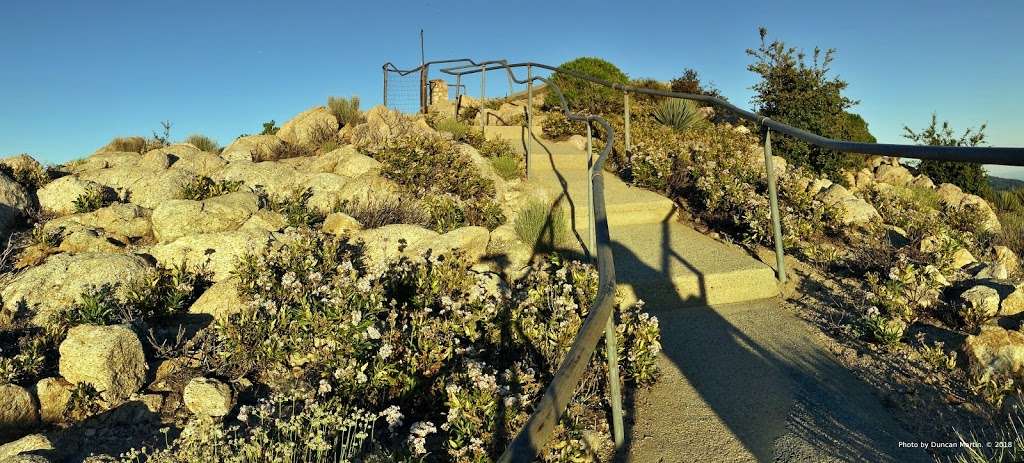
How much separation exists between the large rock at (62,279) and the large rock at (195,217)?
61 cm

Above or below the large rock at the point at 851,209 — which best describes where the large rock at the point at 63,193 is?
above

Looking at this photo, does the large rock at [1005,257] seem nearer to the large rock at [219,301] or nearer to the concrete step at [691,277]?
the concrete step at [691,277]

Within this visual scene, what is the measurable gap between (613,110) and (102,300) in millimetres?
10077

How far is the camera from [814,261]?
510 centimetres

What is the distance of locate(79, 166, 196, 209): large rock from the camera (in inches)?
264

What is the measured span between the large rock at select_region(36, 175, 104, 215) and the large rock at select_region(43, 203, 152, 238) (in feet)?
1.60

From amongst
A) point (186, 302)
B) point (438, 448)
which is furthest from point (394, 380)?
point (186, 302)

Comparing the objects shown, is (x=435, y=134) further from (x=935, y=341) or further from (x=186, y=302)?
(x=935, y=341)

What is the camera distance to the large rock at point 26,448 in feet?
8.73

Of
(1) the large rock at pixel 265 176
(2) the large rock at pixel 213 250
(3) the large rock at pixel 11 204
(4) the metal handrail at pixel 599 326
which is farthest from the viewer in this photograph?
(1) the large rock at pixel 265 176

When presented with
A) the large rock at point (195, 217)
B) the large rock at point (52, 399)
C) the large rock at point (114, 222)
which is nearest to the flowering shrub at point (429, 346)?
the large rock at point (52, 399)

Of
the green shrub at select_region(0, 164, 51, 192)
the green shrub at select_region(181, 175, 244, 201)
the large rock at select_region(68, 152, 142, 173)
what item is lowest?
the green shrub at select_region(181, 175, 244, 201)

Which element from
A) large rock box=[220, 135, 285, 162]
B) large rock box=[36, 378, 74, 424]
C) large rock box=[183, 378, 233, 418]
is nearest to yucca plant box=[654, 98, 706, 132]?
large rock box=[220, 135, 285, 162]

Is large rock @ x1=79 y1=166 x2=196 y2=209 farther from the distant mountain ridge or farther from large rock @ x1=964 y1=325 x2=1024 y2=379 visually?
the distant mountain ridge
